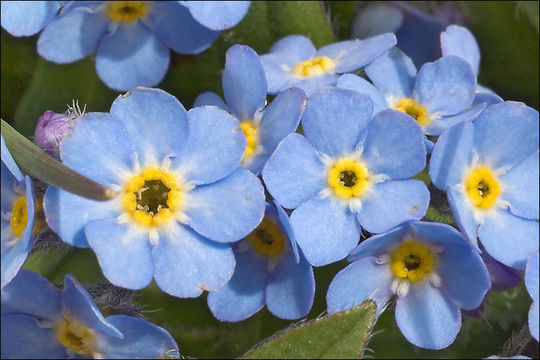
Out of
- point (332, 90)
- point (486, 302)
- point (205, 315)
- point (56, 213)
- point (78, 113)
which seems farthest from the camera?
point (205, 315)

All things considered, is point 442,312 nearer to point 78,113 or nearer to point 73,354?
point 73,354

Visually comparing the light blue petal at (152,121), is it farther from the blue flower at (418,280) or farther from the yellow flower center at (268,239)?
the blue flower at (418,280)

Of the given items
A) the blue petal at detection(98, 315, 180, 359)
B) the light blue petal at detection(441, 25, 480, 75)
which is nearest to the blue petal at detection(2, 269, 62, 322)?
the blue petal at detection(98, 315, 180, 359)

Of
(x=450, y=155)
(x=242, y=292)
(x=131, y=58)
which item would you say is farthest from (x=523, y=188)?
(x=131, y=58)

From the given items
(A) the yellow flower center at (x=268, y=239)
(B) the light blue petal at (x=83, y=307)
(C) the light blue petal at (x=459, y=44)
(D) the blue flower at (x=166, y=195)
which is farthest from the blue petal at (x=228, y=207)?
(C) the light blue petal at (x=459, y=44)

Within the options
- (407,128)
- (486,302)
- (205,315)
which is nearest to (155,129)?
(407,128)
